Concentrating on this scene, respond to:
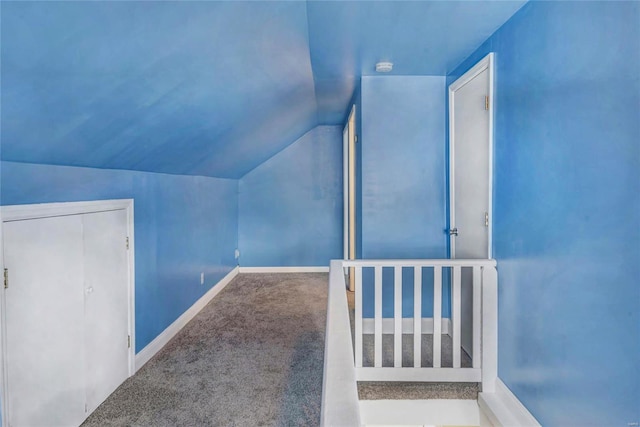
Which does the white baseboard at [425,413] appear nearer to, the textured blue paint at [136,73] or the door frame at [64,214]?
the door frame at [64,214]

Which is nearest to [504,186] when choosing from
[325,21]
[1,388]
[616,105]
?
[616,105]

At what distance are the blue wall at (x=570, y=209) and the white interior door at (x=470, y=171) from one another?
0.67ft

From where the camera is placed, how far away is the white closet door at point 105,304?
225 cm

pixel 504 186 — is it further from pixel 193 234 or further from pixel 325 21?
pixel 193 234

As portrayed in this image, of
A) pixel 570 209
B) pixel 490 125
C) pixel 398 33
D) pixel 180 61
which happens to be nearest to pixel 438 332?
pixel 570 209

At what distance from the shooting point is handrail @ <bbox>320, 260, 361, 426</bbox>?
766 mm

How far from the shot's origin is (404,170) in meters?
3.14

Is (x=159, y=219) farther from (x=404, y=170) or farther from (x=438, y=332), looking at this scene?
(x=438, y=332)

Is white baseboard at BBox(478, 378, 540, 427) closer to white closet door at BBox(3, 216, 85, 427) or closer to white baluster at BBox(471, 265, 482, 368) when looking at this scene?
white baluster at BBox(471, 265, 482, 368)

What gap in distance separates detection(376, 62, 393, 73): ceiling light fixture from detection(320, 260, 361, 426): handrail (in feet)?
6.48

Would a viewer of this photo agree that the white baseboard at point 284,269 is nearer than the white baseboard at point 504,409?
No

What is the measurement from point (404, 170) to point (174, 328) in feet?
8.40

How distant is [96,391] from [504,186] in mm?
2815


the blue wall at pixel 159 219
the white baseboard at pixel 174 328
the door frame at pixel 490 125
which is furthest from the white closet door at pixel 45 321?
the door frame at pixel 490 125
